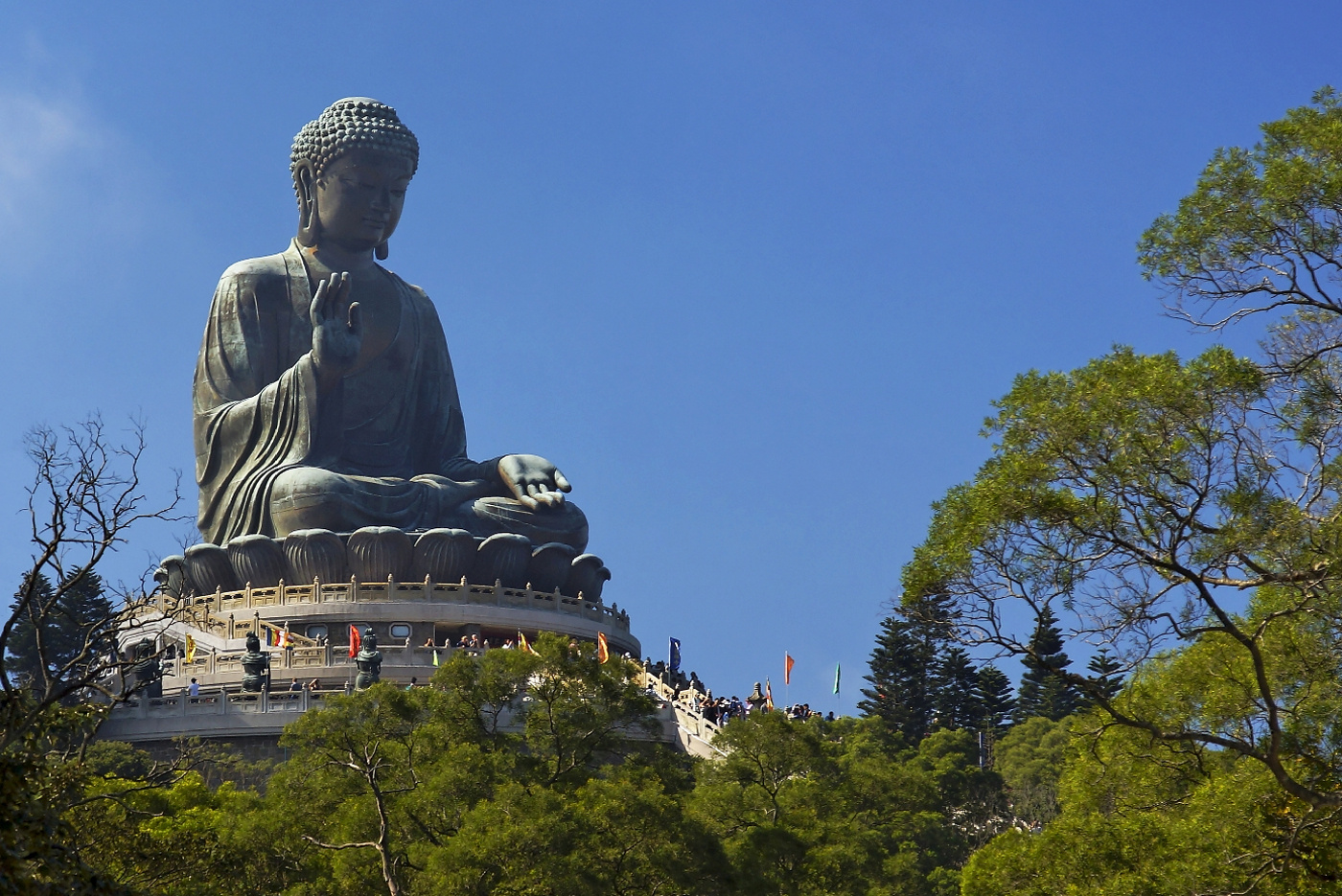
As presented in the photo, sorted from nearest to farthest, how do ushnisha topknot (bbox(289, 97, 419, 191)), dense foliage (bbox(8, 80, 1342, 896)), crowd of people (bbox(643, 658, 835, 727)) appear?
dense foliage (bbox(8, 80, 1342, 896)) < crowd of people (bbox(643, 658, 835, 727)) < ushnisha topknot (bbox(289, 97, 419, 191))

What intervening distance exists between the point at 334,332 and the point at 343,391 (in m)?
2.88

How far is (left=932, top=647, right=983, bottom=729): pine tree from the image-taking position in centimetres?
4047

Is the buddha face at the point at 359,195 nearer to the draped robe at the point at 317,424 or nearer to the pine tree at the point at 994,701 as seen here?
the draped robe at the point at 317,424

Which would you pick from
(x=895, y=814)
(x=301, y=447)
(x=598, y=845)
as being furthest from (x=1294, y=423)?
(x=301, y=447)

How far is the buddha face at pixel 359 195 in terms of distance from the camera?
38.8 meters

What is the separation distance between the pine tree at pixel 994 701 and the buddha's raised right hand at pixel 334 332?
611 inches

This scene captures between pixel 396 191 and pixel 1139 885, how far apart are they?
91.2 ft

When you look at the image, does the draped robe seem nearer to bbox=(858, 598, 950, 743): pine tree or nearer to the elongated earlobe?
the elongated earlobe

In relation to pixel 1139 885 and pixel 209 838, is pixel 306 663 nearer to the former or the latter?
pixel 209 838

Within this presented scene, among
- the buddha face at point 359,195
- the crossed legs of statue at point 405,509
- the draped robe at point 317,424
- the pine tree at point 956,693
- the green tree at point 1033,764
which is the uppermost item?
the buddha face at point 359,195

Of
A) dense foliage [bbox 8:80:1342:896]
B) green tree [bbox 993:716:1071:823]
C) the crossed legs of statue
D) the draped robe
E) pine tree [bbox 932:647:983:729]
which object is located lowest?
dense foliage [bbox 8:80:1342:896]

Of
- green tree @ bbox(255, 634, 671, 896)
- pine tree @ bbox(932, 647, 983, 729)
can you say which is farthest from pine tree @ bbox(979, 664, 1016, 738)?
green tree @ bbox(255, 634, 671, 896)

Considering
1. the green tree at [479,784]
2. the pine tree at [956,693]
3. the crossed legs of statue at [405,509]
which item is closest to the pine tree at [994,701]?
the pine tree at [956,693]

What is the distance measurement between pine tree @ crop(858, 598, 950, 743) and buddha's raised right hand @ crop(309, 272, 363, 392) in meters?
13.2
